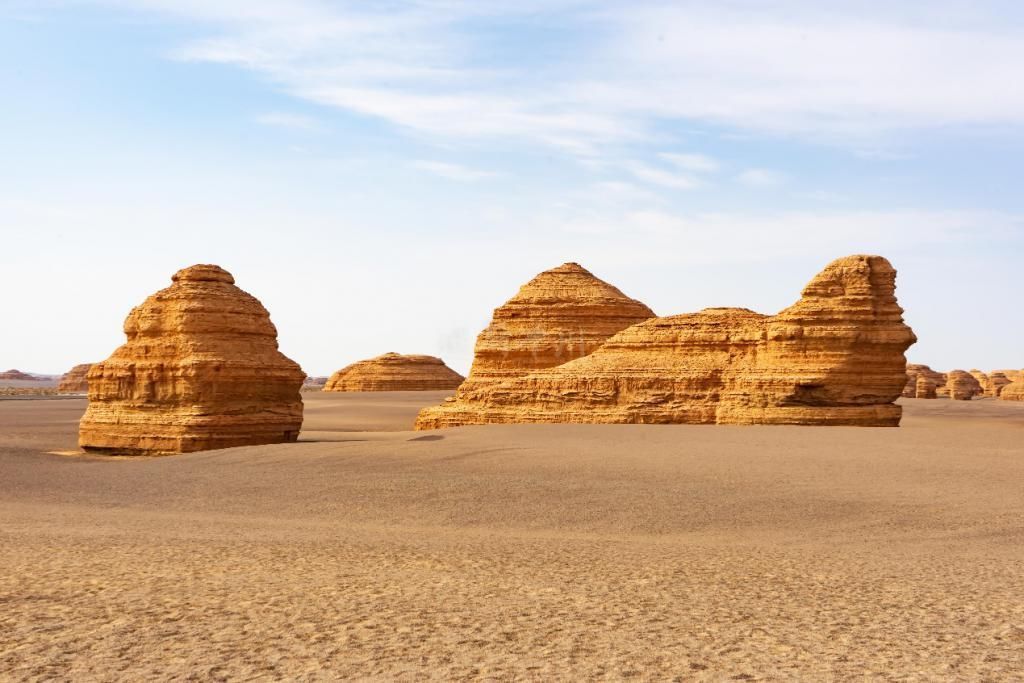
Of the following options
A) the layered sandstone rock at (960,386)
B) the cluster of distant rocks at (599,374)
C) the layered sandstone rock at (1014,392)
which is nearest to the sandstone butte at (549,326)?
the cluster of distant rocks at (599,374)

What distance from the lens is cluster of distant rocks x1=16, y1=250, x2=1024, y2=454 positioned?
2584 cm

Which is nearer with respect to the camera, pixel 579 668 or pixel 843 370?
pixel 579 668

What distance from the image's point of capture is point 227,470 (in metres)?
20.1

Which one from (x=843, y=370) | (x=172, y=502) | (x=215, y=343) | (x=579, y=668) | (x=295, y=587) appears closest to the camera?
(x=579, y=668)

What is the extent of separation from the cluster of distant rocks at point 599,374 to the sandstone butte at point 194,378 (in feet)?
0.12

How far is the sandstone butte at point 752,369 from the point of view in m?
27.9

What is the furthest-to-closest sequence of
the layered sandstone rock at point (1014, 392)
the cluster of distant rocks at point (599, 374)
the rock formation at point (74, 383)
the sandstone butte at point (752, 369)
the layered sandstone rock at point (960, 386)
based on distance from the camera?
the rock formation at point (74, 383) < the layered sandstone rock at point (960, 386) < the layered sandstone rock at point (1014, 392) < the sandstone butte at point (752, 369) < the cluster of distant rocks at point (599, 374)

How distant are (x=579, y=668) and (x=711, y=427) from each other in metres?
20.8

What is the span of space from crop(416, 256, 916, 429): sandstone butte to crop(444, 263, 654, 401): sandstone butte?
448 inches

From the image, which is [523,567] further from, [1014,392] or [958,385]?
[958,385]

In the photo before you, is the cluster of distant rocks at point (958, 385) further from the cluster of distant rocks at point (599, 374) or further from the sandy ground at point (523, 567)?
the sandy ground at point (523, 567)

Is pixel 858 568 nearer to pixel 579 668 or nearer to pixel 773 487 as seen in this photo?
pixel 579 668

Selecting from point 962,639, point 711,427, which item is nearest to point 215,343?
point 711,427

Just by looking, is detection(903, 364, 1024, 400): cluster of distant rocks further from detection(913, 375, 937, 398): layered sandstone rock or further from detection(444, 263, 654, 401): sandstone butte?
detection(444, 263, 654, 401): sandstone butte
